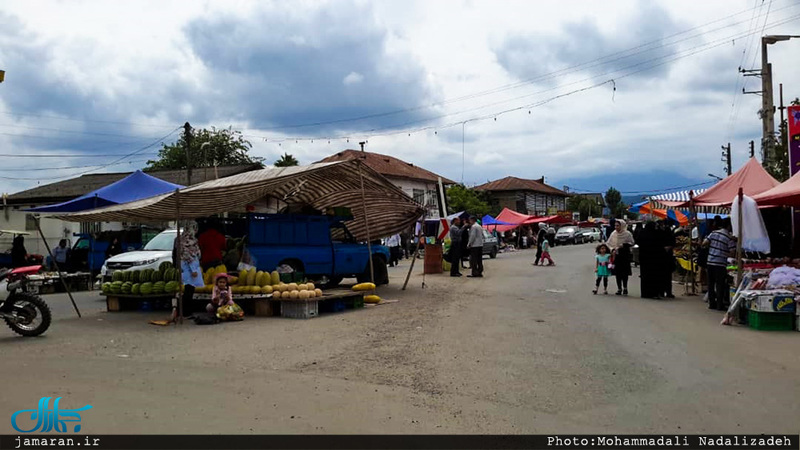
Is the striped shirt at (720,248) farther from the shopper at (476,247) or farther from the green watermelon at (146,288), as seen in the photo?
the green watermelon at (146,288)

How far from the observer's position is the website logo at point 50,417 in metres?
4.90

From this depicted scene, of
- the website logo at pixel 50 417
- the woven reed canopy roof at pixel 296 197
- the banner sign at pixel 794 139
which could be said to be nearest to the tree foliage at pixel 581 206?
the banner sign at pixel 794 139

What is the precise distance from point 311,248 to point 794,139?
12410 mm

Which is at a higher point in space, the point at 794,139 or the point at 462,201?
the point at 462,201

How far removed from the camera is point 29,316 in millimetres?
9398

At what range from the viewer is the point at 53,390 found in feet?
19.9

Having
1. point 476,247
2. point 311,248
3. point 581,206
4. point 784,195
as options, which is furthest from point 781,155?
point 581,206

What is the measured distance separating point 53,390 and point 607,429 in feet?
17.5

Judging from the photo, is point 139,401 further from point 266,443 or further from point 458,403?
point 458,403

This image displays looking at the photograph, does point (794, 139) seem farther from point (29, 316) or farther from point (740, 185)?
point (29, 316)

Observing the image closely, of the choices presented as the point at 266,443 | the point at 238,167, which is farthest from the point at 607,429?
the point at 238,167

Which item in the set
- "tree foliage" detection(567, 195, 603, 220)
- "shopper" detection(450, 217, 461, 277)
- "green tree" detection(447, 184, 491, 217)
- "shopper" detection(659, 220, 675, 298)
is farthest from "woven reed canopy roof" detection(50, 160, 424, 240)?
"tree foliage" detection(567, 195, 603, 220)

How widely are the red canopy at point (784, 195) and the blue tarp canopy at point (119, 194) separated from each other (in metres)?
14.4

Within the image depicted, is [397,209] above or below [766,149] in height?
below
